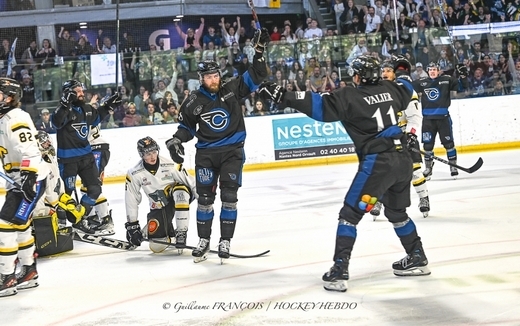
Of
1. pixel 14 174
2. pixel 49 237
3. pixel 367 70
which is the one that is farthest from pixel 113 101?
pixel 367 70

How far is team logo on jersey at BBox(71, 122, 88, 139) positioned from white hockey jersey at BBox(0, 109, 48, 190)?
2.36 metres

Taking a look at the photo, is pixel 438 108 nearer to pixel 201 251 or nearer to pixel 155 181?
pixel 155 181

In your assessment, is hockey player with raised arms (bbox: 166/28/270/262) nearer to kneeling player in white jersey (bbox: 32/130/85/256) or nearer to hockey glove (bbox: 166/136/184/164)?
hockey glove (bbox: 166/136/184/164)

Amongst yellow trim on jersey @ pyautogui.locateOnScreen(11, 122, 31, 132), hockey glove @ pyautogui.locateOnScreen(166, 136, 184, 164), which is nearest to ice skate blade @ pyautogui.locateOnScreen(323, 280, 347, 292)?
hockey glove @ pyautogui.locateOnScreen(166, 136, 184, 164)

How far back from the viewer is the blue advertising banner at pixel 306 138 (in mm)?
11570

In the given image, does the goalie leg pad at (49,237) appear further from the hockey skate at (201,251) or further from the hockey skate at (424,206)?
the hockey skate at (424,206)

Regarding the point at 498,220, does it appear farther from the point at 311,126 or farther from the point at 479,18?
the point at 479,18

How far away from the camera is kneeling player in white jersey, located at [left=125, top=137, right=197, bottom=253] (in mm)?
5941

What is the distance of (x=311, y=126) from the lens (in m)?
11.6

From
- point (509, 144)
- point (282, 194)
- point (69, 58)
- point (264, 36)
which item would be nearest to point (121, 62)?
point (69, 58)

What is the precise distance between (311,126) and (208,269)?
6465mm

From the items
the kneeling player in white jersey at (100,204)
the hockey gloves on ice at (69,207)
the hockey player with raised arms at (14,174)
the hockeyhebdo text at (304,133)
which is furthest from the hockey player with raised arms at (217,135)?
the hockeyhebdo text at (304,133)

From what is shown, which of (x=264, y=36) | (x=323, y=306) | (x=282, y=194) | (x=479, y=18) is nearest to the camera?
(x=323, y=306)

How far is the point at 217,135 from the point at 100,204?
2196mm
